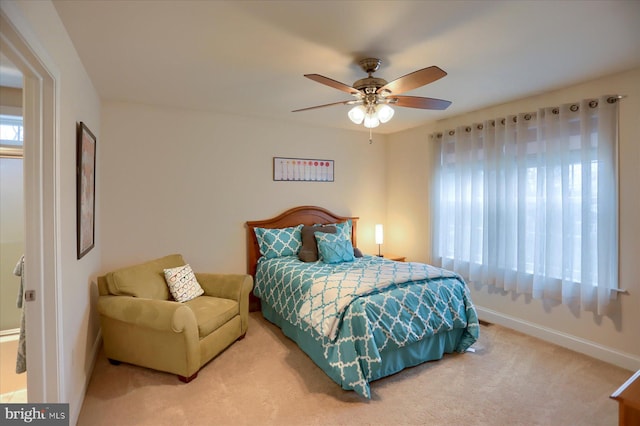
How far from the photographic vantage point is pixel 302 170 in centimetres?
444

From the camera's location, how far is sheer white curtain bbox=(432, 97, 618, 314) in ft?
9.05

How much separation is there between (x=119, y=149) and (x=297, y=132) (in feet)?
→ 6.94

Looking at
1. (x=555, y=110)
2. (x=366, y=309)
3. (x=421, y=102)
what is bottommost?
(x=366, y=309)

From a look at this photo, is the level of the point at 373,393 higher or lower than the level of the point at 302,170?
lower

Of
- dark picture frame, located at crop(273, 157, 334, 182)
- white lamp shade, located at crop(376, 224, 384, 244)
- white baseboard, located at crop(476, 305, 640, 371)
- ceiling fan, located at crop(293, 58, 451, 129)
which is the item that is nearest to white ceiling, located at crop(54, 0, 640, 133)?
ceiling fan, located at crop(293, 58, 451, 129)

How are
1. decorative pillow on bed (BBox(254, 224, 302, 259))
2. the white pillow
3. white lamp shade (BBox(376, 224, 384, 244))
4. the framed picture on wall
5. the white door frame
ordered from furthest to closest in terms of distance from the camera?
1. white lamp shade (BBox(376, 224, 384, 244))
2. decorative pillow on bed (BBox(254, 224, 302, 259))
3. the white pillow
4. the framed picture on wall
5. the white door frame

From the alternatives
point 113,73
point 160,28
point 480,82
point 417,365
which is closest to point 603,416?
A: point 417,365

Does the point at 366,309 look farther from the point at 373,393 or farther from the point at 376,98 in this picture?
the point at 376,98

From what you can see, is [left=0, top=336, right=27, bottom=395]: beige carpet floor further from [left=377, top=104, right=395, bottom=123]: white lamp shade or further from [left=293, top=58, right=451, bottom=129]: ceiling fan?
[left=377, top=104, right=395, bottom=123]: white lamp shade

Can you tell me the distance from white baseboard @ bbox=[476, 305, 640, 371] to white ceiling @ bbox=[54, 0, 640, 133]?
7.73 feet

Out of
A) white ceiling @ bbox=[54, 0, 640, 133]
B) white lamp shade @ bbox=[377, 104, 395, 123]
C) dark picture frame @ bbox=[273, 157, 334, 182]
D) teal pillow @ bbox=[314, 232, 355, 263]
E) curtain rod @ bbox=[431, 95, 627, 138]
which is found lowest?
teal pillow @ bbox=[314, 232, 355, 263]

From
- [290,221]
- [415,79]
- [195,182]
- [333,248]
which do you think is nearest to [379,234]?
[333,248]

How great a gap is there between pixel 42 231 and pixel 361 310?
6.40 feet

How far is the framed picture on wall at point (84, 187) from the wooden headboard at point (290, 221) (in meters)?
1.71
